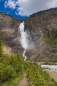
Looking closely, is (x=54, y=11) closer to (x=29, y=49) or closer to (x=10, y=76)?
(x=29, y=49)

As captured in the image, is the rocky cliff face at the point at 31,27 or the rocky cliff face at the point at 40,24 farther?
the rocky cliff face at the point at 40,24

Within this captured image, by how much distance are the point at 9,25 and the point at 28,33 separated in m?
15.5

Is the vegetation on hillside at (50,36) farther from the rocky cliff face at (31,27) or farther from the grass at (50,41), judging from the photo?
the rocky cliff face at (31,27)

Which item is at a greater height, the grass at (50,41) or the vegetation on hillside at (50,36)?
the vegetation on hillside at (50,36)

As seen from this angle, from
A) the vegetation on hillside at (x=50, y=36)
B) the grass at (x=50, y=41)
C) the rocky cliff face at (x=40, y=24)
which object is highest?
the rocky cliff face at (x=40, y=24)

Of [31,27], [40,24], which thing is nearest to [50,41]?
[31,27]

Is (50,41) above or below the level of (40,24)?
below

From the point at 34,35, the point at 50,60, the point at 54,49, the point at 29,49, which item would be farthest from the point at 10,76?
the point at 34,35

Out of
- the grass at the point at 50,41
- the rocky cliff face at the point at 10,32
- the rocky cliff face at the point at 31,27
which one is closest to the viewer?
the grass at the point at 50,41

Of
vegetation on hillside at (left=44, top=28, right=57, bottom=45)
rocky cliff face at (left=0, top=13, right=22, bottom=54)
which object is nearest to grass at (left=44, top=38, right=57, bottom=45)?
vegetation on hillside at (left=44, top=28, right=57, bottom=45)

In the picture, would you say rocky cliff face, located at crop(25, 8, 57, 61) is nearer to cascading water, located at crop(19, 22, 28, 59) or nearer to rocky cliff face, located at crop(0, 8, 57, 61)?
rocky cliff face, located at crop(0, 8, 57, 61)

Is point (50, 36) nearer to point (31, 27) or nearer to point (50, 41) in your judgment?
point (50, 41)

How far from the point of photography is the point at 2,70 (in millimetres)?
31156

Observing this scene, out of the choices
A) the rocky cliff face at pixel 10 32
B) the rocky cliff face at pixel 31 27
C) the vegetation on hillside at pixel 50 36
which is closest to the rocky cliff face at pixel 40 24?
the rocky cliff face at pixel 31 27
